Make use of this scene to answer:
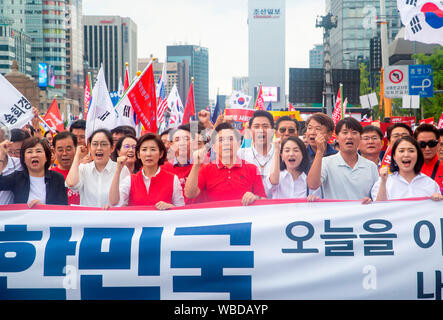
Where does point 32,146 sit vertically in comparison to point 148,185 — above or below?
above

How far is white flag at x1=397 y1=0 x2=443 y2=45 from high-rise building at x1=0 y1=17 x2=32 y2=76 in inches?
4018

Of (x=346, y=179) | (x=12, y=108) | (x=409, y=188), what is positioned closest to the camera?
(x=409, y=188)

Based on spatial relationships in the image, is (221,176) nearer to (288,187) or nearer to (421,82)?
(288,187)

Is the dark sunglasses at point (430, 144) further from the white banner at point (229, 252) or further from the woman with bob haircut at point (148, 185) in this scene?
the woman with bob haircut at point (148, 185)

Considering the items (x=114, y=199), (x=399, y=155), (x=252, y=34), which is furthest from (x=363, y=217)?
(x=252, y=34)

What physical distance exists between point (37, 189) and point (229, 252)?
1.76 meters

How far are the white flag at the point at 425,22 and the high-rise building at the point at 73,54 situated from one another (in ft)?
427

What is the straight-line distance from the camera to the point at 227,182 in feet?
15.8

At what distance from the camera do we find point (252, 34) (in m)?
124

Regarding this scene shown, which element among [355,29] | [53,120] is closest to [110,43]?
[355,29]
